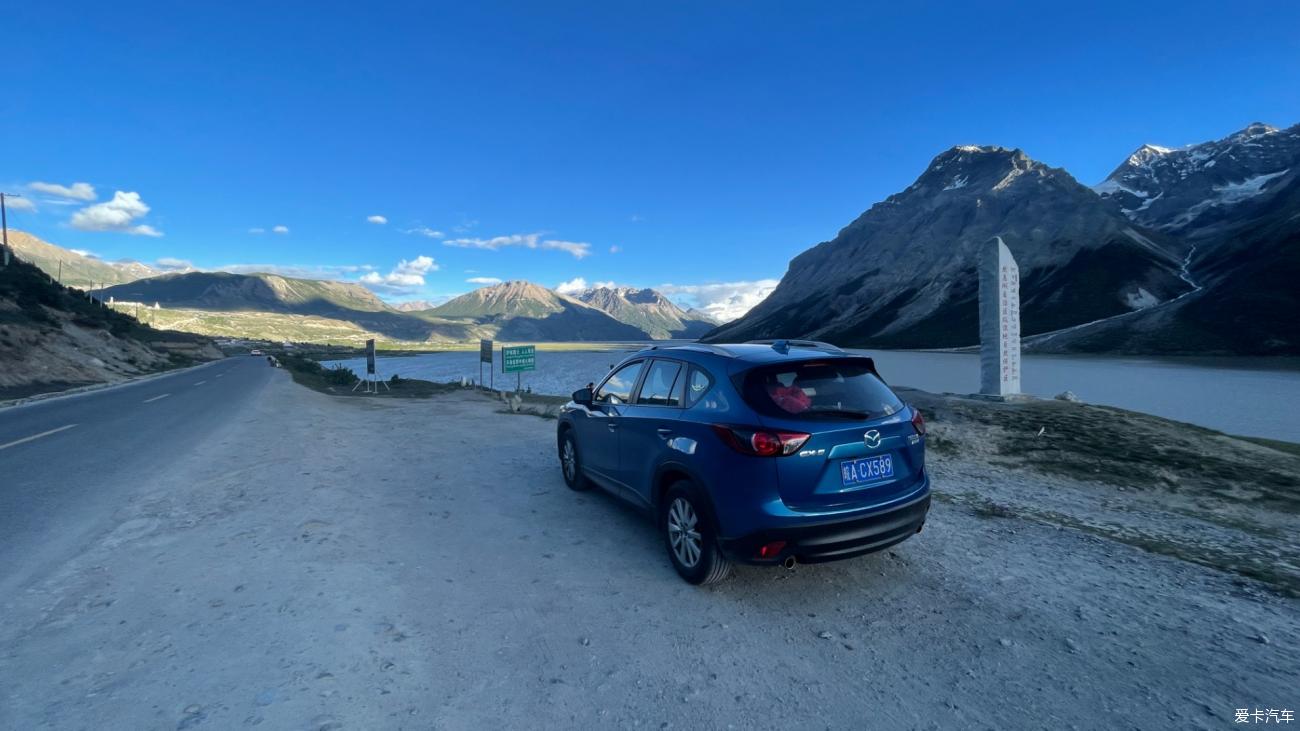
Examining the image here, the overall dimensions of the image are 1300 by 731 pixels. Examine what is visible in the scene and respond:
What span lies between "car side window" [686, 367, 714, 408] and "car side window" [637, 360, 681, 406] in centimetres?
16

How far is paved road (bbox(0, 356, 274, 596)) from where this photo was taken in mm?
5531

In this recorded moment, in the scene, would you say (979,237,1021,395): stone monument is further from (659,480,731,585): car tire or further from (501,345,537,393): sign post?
A: (501,345,537,393): sign post

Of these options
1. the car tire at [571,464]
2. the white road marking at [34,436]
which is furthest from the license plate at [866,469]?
the white road marking at [34,436]

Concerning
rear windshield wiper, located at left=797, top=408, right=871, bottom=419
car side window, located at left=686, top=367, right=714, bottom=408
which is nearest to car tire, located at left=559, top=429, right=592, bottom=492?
car side window, located at left=686, top=367, right=714, bottom=408

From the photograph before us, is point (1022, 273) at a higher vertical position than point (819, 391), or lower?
higher

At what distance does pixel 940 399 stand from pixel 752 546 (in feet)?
39.7

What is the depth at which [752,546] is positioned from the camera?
423 cm

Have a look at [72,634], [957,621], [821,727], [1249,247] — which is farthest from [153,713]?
[1249,247]

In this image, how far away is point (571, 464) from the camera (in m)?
7.80

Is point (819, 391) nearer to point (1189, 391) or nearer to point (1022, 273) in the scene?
point (1189, 391)

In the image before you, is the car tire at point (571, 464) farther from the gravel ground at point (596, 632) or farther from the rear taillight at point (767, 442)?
the rear taillight at point (767, 442)

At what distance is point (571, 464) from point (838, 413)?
4.31m

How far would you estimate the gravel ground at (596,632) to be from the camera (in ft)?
10.2

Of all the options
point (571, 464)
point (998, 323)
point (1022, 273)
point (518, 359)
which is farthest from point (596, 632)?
point (1022, 273)
